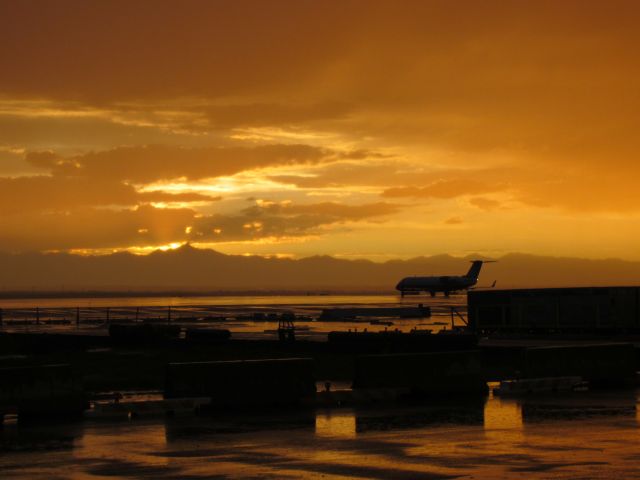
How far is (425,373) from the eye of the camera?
71.6 ft

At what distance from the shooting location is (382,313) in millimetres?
116875

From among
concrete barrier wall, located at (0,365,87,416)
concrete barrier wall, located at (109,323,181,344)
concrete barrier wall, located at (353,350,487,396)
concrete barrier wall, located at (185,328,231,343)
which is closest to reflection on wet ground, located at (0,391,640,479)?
concrete barrier wall, located at (0,365,87,416)

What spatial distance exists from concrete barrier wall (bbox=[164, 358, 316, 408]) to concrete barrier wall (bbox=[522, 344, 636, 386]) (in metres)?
5.79

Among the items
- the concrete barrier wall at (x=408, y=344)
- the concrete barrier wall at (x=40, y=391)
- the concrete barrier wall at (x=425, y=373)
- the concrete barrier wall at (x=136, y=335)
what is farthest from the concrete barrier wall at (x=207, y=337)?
the concrete barrier wall at (x=40, y=391)

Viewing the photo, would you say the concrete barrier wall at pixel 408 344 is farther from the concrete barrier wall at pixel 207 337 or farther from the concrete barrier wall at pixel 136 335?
the concrete barrier wall at pixel 136 335

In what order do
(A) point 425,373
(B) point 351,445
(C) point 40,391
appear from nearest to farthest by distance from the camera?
(B) point 351,445 < (C) point 40,391 < (A) point 425,373

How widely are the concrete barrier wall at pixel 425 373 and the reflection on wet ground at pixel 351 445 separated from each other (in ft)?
5.22

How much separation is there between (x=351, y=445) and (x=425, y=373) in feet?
23.0

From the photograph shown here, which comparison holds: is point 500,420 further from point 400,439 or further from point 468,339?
point 468,339

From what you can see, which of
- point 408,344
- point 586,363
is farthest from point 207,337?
point 586,363

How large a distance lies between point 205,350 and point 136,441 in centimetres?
2786

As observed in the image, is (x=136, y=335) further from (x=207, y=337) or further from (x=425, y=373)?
(x=425, y=373)

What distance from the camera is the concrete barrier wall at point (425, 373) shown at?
21.4 m

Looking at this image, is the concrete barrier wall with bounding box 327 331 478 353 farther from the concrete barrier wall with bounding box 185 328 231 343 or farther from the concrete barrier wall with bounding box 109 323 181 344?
the concrete barrier wall with bounding box 109 323 181 344
